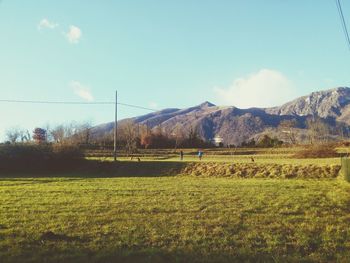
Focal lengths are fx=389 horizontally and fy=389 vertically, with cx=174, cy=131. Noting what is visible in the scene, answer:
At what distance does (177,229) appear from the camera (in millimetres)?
10641

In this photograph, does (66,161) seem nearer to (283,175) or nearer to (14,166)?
(14,166)

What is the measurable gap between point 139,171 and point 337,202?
30721 millimetres

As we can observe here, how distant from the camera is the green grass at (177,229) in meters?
8.24

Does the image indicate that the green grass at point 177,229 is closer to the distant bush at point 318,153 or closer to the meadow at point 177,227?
the meadow at point 177,227

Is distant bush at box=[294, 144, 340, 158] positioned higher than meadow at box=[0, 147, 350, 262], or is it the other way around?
distant bush at box=[294, 144, 340, 158]

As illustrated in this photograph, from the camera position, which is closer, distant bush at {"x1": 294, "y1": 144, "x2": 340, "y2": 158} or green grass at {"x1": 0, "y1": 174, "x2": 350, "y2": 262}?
green grass at {"x1": 0, "y1": 174, "x2": 350, "y2": 262}

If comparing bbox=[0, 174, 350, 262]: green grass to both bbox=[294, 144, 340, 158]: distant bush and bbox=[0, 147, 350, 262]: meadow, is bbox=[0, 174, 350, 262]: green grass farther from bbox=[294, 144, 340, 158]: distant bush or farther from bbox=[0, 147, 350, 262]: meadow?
bbox=[294, 144, 340, 158]: distant bush

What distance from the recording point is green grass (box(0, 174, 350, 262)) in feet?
27.0

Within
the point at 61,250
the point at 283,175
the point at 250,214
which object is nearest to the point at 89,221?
the point at 61,250

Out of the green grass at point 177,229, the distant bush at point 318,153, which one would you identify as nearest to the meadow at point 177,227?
the green grass at point 177,229

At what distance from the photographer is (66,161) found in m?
50.3

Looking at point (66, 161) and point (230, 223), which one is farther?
point (66, 161)

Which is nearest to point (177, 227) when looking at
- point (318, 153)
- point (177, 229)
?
point (177, 229)

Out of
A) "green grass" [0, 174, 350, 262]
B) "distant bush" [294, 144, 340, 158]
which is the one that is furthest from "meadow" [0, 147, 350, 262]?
"distant bush" [294, 144, 340, 158]
